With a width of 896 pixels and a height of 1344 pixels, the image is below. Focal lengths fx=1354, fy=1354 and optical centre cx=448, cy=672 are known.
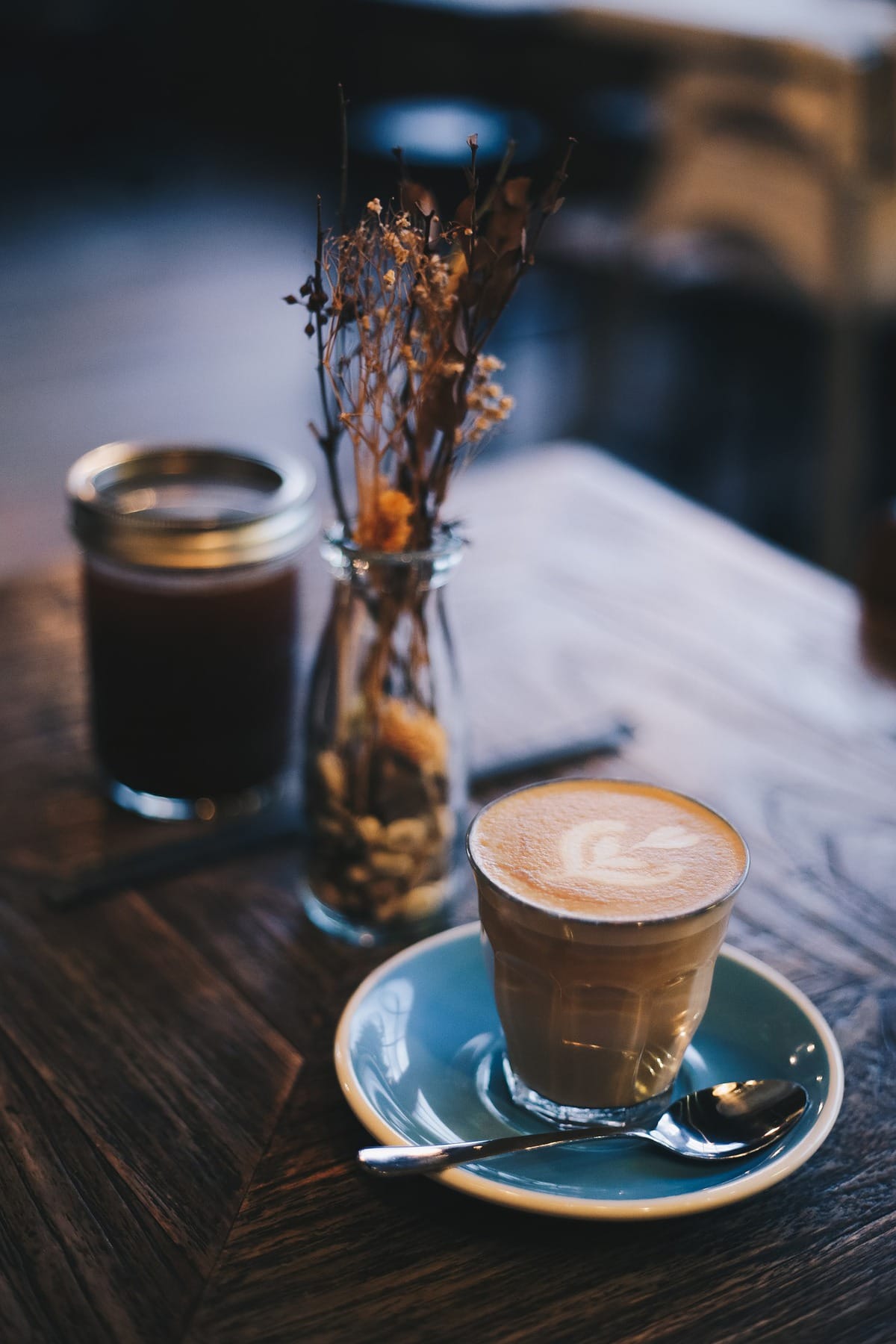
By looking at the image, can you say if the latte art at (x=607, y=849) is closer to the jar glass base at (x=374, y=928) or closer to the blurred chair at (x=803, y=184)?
the jar glass base at (x=374, y=928)

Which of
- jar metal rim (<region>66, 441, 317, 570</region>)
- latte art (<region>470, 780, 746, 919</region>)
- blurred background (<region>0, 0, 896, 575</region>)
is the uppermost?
jar metal rim (<region>66, 441, 317, 570</region>)

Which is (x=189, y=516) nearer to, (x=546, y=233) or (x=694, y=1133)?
(x=694, y=1133)

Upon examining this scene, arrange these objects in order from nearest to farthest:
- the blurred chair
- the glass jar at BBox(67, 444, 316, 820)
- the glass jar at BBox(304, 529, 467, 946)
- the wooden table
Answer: the wooden table, the glass jar at BBox(304, 529, 467, 946), the glass jar at BBox(67, 444, 316, 820), the blurred chair

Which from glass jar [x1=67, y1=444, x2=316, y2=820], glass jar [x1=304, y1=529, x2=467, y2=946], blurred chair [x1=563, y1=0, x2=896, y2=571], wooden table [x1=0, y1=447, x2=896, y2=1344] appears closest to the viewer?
wooden table [x1=0, y1=447, x2=896, y2=1344]

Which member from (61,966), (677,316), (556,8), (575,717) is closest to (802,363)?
(677,316)

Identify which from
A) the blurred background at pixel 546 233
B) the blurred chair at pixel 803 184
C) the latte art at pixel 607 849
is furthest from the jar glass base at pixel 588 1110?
the blurred chair at pixel 803 184

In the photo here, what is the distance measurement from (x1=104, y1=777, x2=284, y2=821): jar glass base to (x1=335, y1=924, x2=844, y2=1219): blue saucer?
9.5 inches

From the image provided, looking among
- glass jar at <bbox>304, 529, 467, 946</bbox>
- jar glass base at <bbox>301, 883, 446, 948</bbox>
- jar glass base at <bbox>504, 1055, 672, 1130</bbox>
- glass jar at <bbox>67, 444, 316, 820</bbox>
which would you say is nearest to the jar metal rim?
glass jar at <bbox>67, 444, 316, 820</bbox>

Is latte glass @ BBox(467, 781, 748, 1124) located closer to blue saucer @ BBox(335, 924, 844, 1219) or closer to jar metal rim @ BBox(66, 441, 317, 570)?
blue saucer @ BBox(335, 924, 844, 1219)

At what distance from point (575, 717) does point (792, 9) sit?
2511 mm

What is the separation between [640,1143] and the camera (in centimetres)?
58

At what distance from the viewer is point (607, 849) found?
594 mm

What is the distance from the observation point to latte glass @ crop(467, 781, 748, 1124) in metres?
0.54

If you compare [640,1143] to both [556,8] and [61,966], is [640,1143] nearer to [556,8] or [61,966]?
[61,966]
